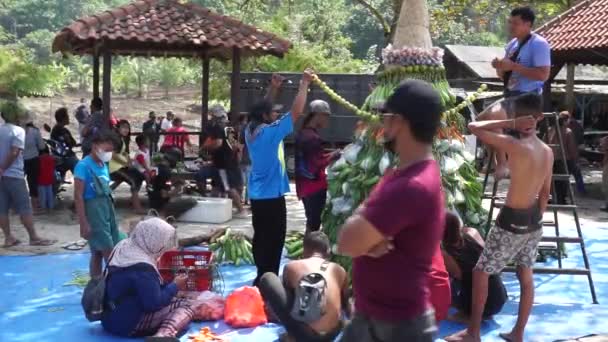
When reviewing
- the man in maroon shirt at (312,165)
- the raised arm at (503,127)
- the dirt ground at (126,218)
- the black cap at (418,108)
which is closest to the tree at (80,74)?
the dirt ground at (126,218)

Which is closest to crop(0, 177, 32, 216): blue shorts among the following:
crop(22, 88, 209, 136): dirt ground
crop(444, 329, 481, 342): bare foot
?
crop(444, 329, 481, 342): bare foot

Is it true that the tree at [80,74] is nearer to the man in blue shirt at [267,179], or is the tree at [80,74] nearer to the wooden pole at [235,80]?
the wooden pole at [235,80]

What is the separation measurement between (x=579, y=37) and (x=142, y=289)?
12250 mm

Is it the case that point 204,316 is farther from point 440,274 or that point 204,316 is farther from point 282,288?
point 440,274

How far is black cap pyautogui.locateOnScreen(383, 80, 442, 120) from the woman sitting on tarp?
2868 millimetres

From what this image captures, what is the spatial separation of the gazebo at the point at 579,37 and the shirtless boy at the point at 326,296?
10736mm

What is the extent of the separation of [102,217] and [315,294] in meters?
2.64

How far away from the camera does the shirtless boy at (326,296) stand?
5273 millimetres

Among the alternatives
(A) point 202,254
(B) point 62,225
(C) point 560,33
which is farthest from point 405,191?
(C) point 560,33

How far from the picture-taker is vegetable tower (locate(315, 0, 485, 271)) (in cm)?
682

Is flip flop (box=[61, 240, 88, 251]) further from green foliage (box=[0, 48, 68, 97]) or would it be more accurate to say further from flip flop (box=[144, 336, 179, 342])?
green foliage (box=[0, 48, 68, 97])

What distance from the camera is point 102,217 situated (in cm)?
695

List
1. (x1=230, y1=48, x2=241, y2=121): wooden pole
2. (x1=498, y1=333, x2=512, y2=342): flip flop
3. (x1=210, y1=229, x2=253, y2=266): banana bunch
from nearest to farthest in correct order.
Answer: (x1=498, y1=333, x2=512, y2=342): flip flop
(x1=210, y1=229, x2=253, y2=266): banana bunch
(x1=230, y1=48, x2=241, y2=121): wooden pole

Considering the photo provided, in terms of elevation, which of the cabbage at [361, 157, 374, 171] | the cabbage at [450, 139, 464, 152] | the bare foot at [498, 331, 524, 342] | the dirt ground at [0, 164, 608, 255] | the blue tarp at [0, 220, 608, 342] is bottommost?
the dirt ground at [0, 164, 608, 255]
